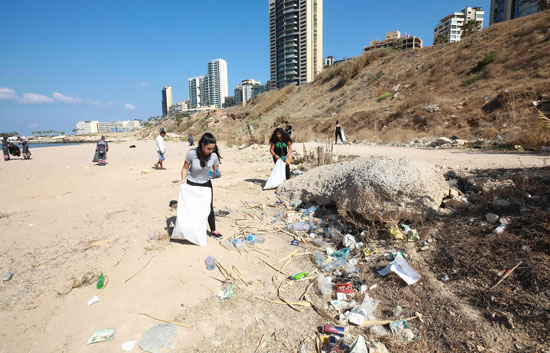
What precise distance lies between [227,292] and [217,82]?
140m

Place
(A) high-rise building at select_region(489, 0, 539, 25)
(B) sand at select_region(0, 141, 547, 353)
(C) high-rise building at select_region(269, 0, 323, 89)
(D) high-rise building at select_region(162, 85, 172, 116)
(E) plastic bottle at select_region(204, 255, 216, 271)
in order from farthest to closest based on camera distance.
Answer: (D) high-rise building at select_region(162, 85, 172, 116)
(C) high-rise building at select_region(269, 0, 323, 89)
(A) high-rise building at select_region(489, 0, 539, 25)
(E) plastic bottle at select_region(204, 255, 216, 271)
(B) sand at select_region(0, 141, 547, 353)

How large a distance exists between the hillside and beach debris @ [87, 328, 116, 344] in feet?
22.7

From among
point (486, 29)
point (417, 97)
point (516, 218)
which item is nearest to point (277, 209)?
point (516, 218)

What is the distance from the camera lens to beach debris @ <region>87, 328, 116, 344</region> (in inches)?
80.4

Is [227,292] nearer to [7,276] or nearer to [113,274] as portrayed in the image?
[113,274]

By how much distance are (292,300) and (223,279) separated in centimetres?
77

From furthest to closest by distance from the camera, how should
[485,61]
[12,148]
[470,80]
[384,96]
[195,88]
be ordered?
[195,88] → [384,96] → [12,148] → [485,61] → [470,80]

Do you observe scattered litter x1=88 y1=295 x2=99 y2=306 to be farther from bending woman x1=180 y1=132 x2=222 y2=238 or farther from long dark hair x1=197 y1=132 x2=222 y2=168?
long dark hair x1=197 y1=132 x2=222 y2=168

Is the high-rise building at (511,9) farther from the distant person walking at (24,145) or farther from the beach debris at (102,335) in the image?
the distant person walking at (24,145)

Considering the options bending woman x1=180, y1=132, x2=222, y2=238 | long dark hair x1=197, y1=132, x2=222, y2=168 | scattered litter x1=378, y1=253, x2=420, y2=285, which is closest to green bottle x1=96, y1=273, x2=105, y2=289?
bending woman x1=180, y1=132, x2=222, y2=238

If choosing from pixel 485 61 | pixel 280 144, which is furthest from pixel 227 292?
pixel 485 61

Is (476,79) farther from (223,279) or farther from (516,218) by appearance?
(223,279)

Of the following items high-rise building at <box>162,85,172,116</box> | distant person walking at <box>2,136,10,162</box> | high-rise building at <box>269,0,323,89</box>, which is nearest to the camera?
distant person walking at <box>2,136,10,162</box>

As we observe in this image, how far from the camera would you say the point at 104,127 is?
147125mm
